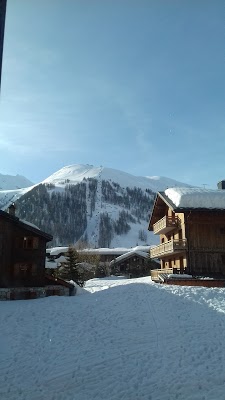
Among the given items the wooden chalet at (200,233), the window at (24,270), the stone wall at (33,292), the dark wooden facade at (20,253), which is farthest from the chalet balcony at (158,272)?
the window at (24,270)

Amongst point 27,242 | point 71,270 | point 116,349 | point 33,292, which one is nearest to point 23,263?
point 27,242

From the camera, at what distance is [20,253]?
27016mm

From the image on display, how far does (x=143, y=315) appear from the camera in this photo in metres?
17.8

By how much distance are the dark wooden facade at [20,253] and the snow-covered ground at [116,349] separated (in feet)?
15.9

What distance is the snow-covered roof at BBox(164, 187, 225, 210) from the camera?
30688 millimetres

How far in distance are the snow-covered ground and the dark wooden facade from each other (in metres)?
4.85

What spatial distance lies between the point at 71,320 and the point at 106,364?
569 cm

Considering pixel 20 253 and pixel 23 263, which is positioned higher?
pixel 20 253

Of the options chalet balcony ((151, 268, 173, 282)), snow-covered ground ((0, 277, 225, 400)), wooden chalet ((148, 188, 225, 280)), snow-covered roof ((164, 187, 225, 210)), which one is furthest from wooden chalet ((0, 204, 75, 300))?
snow-covered roof ((164, 187, 225, 210))

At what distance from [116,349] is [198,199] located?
809 inches

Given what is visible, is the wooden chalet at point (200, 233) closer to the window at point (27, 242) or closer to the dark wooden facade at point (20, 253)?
the dark wooden facade at point (20, 253)

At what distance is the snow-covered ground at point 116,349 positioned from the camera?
10289mm

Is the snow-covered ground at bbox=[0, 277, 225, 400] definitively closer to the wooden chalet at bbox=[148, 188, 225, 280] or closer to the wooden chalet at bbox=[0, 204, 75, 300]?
the wooden chalet at bbox=[0, 204, 75, 300]

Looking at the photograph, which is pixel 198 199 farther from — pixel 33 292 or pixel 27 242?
pixel 33 292
